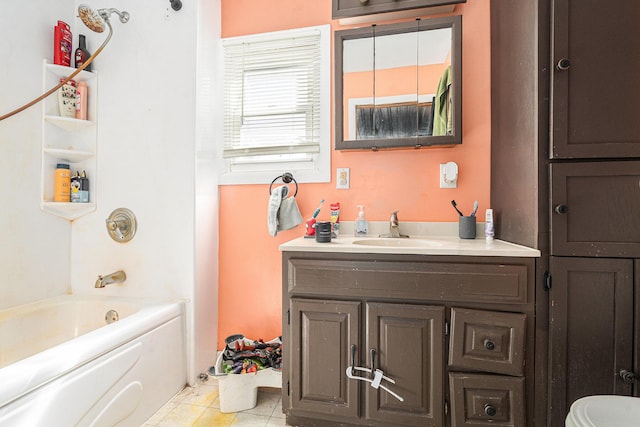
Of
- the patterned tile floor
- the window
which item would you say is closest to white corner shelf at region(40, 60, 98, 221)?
the window

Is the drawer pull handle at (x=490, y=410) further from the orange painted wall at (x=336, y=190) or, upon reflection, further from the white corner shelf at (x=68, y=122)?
the white corner shelf at (x=68, y=122)

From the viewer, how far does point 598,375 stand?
1.15m

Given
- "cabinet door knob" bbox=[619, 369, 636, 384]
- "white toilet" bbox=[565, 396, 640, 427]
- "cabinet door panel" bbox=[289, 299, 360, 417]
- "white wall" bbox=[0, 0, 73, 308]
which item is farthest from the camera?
"white wall" bbox=[0, 0, 73, 308]

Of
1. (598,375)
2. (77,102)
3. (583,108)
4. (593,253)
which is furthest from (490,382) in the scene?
(77,102)

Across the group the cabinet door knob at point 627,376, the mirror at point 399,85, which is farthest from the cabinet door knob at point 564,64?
the cabinet door knob at point 627,376

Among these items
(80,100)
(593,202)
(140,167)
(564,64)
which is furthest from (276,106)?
(593,202)

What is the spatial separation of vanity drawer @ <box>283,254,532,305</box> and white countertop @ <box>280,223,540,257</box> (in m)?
0.03

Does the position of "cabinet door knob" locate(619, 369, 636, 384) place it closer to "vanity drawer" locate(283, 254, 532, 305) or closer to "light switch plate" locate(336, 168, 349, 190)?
"vanity drawer" locate(283, 254, 532, 305)

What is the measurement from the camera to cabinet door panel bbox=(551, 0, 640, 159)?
1.14 m

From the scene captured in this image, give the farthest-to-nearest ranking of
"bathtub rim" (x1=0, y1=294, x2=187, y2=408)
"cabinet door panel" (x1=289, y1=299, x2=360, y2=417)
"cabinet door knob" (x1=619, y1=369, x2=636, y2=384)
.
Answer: "cabinet door panel" (x1=289, y1=299, x2=360, y2=417) → "cabinet door knob" (x1=619, y1=369, x2=636, y2=384) → "bathtub rim" (x1=0, y1=294, x2=187, y2=408)

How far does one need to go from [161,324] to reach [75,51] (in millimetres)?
1729

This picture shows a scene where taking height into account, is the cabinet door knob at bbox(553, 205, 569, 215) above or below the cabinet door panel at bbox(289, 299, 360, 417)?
above

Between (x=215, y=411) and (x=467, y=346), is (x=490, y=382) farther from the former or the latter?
(x=215, y=411)

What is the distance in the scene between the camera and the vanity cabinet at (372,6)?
165 centimetres
